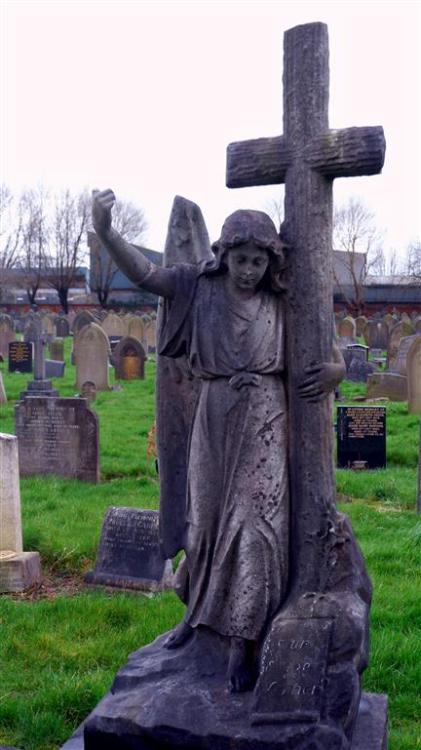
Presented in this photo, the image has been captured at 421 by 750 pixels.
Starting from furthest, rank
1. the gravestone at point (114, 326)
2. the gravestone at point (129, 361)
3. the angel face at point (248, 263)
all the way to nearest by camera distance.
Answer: the gravestone at point (114, 326)
the gravestone at point (129, 361)
the angel face at point (248, 263)

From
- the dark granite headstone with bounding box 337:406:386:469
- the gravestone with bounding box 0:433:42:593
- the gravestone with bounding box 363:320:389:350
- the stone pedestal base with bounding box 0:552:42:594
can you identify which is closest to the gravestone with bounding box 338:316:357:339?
the gravestone with bounding box 363:320:389:350

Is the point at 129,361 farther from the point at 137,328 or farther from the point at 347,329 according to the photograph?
the point at 347,329

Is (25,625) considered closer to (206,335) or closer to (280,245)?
(206,335)

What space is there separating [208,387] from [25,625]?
289 cm

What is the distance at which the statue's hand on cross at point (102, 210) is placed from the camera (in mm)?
3092

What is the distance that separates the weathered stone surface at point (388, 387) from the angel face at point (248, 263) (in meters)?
12.2

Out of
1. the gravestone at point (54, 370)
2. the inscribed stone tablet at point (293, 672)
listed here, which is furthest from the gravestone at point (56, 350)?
the inscribed stone tablet at point (293, 672)

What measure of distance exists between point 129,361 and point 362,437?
9975mm

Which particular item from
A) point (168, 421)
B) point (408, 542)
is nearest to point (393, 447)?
point (408, 542)

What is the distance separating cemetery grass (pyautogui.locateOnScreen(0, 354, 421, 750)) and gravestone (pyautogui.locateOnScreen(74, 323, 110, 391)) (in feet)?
24.4

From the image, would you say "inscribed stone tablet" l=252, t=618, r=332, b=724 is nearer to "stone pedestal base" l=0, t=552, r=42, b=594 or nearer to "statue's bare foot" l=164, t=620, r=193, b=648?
"statue's bare foot" l=164, t=620, r=193, b=648

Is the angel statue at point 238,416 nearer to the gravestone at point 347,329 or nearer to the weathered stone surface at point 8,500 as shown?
the weathered stone surface at point 8,500

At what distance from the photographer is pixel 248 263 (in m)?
3.22

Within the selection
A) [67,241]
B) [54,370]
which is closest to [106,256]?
[67,241]
